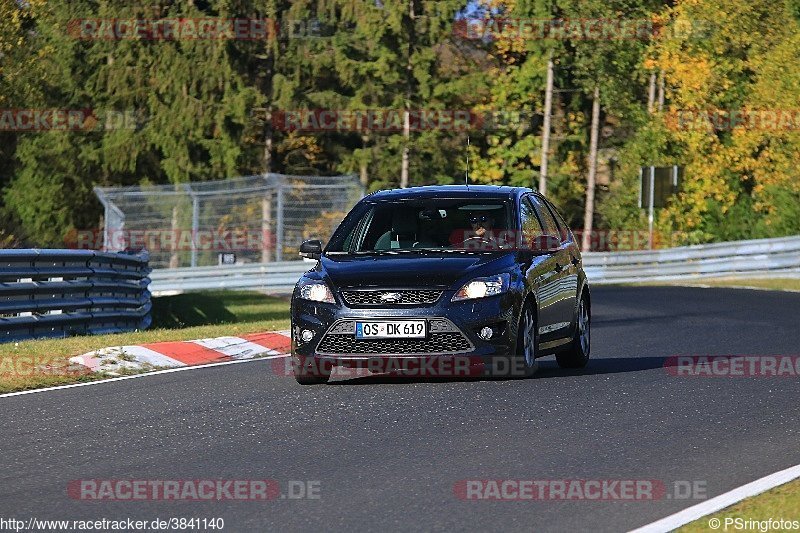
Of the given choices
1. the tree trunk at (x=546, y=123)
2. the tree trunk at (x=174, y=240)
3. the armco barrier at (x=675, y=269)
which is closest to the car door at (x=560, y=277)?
the armco barrier at (x=675, y=269)

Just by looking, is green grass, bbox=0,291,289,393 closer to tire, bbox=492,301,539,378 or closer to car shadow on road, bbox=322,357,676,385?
car shadow on road, bbox=322,357,676,385

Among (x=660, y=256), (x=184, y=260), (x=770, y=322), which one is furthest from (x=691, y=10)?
(x=770, y=322)

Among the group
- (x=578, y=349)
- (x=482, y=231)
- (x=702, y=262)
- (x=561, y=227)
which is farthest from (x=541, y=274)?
(x=702, y=262)

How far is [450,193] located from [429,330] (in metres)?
2.01

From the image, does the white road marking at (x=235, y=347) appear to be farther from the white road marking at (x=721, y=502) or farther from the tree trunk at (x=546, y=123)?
the tree trunk at (x=546, y=123)

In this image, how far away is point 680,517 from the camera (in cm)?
745

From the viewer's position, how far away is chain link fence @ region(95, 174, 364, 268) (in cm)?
3762

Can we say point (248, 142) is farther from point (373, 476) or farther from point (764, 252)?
point (373, 476)

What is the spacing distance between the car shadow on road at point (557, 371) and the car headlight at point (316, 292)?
86cm

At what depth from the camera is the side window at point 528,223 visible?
1440 centimetres

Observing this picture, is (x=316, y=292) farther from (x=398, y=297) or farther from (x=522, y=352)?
(x=522, y=352)

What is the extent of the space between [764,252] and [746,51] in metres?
18.8

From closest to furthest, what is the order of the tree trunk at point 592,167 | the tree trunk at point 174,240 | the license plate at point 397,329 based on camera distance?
the license plate at point 397,329
the tree trunk at point 174,240
the tree trunk at point 592,167

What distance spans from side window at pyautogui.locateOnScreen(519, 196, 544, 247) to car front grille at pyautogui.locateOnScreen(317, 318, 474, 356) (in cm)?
155
